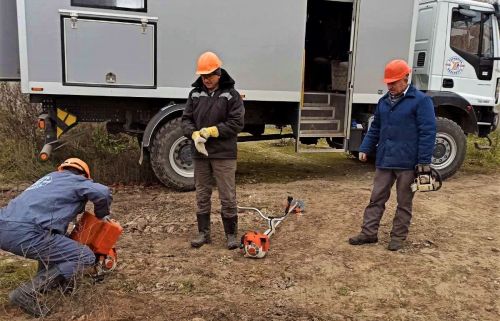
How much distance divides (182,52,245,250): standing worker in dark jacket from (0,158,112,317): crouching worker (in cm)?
118

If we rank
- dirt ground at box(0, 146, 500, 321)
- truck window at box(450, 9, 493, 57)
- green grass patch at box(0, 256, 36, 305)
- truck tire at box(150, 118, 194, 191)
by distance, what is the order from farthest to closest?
truck window at box(450, 9, 493, 57) < truck tire at box(150, 118, 194, 191) < green grass patch at box(0, 256, 36, 305) < dirt ground at box(0, 146, 500, 321)

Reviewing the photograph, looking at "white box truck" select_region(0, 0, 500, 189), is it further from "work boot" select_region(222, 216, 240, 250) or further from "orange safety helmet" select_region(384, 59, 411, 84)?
"orange safety helmet" select_region(384, 59, 411, 84)

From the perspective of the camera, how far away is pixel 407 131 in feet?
14.6

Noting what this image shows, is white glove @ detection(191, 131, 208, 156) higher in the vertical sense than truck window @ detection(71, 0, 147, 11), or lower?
lower

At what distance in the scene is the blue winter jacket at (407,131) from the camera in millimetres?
4367

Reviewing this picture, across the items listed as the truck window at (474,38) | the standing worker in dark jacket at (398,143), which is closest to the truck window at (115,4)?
the standing worker in dark jacket at (398,143)

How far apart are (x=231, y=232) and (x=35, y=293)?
1900 millimetres

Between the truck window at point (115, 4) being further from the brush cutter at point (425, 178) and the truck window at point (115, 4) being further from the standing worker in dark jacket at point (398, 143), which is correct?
the brush cutter at point (425, 178)

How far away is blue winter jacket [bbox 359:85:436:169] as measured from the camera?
14.3 feet

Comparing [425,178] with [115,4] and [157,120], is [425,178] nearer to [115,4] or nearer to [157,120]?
[157,120]

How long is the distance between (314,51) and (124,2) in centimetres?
388

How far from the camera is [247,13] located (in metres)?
6.57

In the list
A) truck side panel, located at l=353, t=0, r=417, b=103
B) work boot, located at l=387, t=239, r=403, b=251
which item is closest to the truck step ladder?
truck side panel, located at l=353, t=0, r=417, b=103

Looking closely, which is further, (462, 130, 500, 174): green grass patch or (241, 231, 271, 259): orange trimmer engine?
(462, 130, 500, 174): green grass patch
